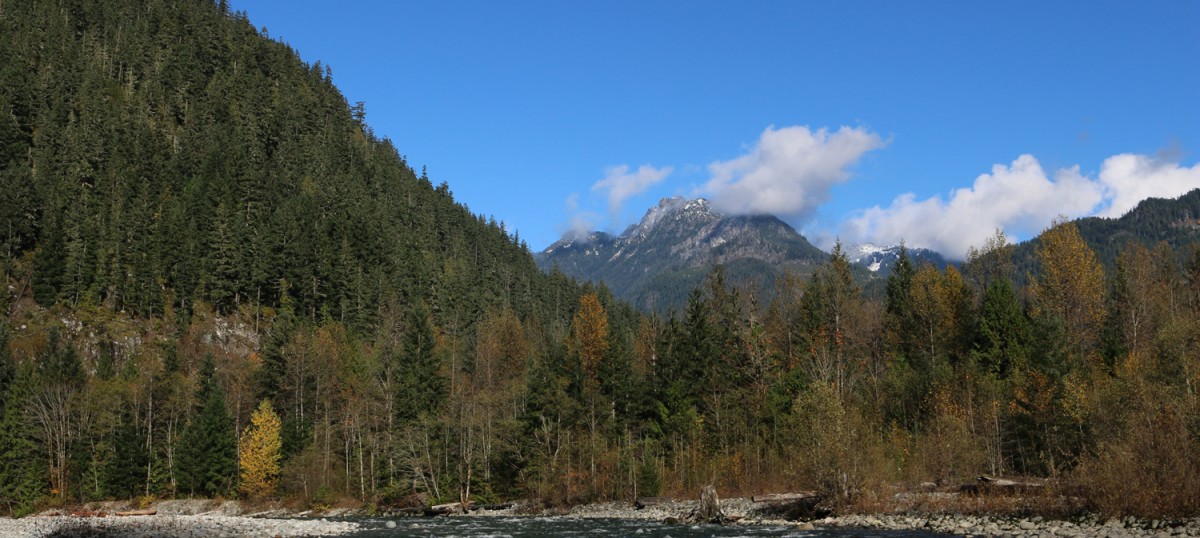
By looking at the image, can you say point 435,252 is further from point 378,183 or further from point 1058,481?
point 1058,481

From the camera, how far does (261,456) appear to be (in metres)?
79.5

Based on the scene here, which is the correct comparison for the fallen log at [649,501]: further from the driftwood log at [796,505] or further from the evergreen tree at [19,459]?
the evergreen tree at [19,459]

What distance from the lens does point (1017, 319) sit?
7381 cm

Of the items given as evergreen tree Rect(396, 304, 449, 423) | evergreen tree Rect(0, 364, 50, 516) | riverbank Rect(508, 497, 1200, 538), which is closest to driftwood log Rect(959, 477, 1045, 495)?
riverbank Rect(508, 497, 1200, 538)

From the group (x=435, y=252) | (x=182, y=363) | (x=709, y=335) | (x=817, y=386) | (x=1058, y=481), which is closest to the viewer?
(x=1058, y=481)

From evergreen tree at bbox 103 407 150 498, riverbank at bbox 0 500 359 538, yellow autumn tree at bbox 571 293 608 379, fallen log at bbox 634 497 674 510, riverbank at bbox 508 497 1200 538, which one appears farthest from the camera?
yellow autumn tree at bbox 571 293 608 379

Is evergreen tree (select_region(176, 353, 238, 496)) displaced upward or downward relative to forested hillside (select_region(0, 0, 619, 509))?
downward

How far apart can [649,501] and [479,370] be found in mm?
38777

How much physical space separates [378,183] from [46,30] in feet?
258

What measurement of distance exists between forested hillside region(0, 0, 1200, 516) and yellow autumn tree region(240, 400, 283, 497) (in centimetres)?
28

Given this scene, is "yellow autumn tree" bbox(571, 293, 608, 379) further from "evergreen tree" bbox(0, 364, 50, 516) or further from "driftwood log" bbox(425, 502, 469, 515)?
"evergreen tree" bbox(0, 364, 50, 516)

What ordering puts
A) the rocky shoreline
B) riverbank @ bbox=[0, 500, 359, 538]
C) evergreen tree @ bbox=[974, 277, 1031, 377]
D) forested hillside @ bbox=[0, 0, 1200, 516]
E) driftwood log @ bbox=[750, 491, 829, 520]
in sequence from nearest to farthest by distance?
the rocky shoreline, riverbank @ bbox=[0, 500, 359, 538], driftwood log @ bbox=[750, 491, 829, 520], forested hillside @ bbox=[0, 0, 1200, 516], evergreen tree @ bbox=[974, 277, 1031, 377]

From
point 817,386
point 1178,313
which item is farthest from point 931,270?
point 817,386

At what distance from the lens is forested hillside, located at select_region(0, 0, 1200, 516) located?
55.0m
